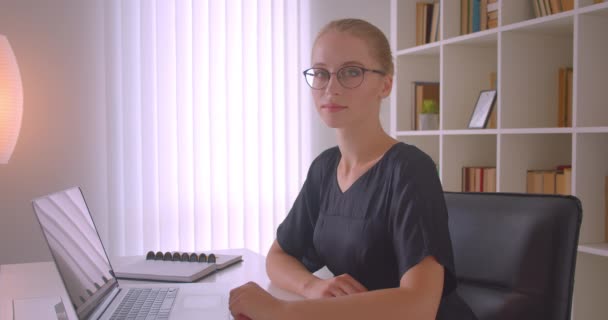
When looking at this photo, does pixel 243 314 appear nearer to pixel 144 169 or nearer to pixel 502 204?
pixel 502 204

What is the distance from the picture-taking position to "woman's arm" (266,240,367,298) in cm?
113

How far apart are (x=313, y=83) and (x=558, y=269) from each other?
2.01 feet

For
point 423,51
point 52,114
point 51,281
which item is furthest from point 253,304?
point 52,114

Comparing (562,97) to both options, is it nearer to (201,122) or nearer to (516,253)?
(516,253)

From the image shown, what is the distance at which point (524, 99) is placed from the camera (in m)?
2.68

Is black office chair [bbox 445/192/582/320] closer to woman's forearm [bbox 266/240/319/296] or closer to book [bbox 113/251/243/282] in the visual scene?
woman's forearm [bbox 266/240/319/296]

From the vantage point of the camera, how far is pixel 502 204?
120 centimetres

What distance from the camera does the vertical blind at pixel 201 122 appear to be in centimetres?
345

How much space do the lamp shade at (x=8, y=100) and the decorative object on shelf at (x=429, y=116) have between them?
204cm

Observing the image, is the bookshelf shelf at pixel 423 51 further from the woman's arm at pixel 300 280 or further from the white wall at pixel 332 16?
the woman's arm at pixel 300 280

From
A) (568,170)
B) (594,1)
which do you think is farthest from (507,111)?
(594,1)

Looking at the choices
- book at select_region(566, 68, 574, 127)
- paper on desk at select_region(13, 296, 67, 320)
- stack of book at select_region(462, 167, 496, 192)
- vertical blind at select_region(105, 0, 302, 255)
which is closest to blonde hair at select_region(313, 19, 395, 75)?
paper on desk at select_region(13, 296, 67, 320)

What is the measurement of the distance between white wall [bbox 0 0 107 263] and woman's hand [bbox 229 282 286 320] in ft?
8.58

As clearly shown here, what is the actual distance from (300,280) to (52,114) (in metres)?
2.46
